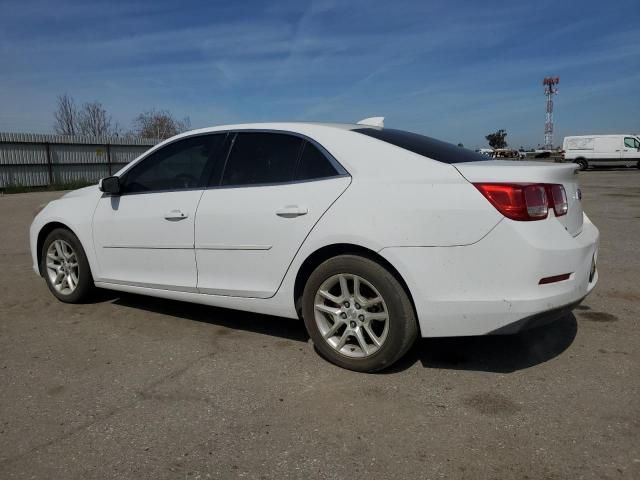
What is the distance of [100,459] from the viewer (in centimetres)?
245

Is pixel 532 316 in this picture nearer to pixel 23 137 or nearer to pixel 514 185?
pixel 514 185

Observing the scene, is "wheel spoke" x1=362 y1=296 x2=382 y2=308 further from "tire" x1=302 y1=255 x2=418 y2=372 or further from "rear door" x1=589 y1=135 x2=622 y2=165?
"rear door" x1=589 y1=135 x2=622 y2=165

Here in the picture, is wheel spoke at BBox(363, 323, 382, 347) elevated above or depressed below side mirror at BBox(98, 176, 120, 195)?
below

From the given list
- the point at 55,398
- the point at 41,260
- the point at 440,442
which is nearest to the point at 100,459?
the point at 55,398

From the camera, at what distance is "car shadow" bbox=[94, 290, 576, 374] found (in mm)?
3442

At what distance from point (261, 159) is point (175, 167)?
0.87 meters

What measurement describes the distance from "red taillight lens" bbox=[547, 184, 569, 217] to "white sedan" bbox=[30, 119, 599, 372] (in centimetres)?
1

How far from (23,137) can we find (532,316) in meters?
24.3

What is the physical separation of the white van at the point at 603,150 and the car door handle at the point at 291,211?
3248 cm

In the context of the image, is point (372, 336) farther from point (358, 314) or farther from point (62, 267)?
point (62, 267)

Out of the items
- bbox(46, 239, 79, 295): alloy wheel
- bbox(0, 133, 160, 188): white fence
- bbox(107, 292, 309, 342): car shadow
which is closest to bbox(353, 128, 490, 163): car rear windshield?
bbox(107, 292, 309, 342): car shadow

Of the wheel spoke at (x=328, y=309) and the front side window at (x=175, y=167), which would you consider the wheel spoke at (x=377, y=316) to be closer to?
the wheel spoke at (x=328, y=309)

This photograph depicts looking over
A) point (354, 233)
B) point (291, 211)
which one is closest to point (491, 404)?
point (354, 233)

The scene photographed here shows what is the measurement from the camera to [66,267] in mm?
4902
